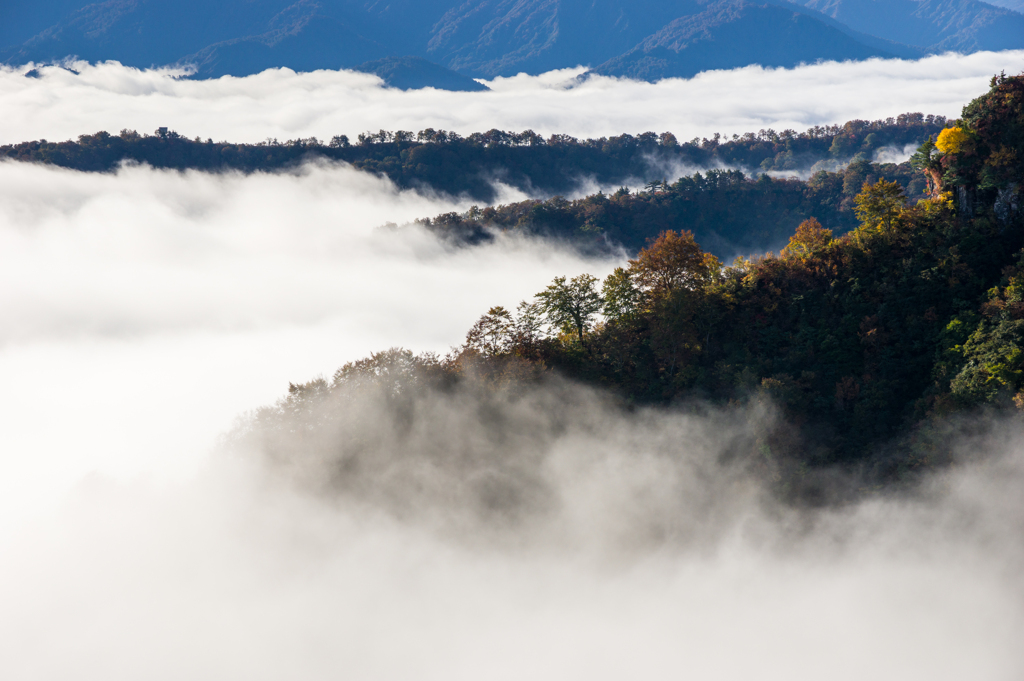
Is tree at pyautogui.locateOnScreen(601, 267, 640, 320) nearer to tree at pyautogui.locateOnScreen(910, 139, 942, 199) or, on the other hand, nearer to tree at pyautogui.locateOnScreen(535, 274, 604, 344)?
tree at pyautogui.locateOnScreen(535, 274, 604, 344)

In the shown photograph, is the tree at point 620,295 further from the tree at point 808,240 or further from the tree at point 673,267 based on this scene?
the tree at point 808,240

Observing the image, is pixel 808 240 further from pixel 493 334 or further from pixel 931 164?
pixel 493 334

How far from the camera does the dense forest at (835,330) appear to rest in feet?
159

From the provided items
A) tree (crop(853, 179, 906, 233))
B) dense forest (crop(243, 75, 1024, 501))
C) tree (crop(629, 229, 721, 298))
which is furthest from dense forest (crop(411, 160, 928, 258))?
tree (crop(853, 179, 906, 233))

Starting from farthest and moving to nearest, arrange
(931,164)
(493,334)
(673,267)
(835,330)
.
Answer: (493,334), (673,267), (931,164), (835,330)

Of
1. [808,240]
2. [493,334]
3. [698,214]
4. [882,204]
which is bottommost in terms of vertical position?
[493,334]

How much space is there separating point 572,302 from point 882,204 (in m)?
27.7

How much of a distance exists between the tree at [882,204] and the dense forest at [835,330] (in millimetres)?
132

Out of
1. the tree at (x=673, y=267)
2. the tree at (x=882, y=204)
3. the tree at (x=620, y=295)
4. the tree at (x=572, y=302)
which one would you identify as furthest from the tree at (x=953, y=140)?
the tree at (x=572, y=302)

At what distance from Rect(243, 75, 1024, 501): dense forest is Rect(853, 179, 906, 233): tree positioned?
13cm

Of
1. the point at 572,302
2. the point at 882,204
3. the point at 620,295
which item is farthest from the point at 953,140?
the point at 572,302

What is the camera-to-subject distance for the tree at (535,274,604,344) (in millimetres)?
58969

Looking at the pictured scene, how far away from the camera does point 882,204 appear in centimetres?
5428

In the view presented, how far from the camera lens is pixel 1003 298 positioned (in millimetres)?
47531
